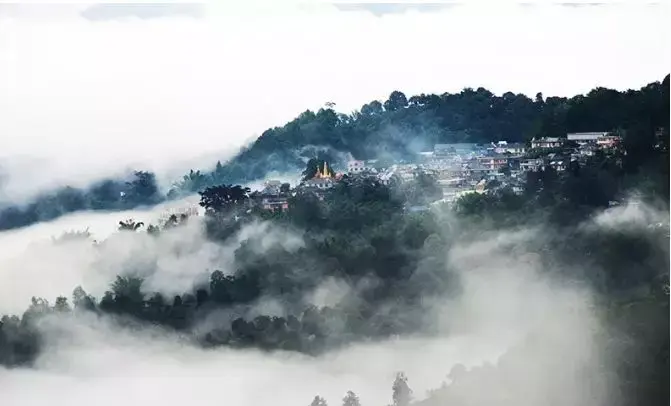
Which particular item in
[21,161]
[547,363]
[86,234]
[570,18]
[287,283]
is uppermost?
[570,18]

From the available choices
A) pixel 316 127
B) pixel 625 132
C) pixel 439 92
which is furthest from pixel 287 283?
pixel 625 132

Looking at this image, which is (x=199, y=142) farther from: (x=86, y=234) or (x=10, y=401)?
(x=10, y=401)

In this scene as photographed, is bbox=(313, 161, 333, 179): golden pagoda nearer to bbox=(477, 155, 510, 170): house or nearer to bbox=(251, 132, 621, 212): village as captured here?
bbox=(251, 132, 621, 212): village

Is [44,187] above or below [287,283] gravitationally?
above

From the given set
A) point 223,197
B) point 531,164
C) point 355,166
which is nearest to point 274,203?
point 223,197

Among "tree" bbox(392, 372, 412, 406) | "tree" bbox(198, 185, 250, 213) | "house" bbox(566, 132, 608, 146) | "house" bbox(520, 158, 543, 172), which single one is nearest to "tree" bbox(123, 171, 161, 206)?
"tree" bbox(198, 185, 250, 213)

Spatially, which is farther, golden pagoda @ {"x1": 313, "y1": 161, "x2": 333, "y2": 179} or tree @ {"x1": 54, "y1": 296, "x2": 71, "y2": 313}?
golden pagoda @ {"x1": 313, "y1": 161, "x2": 333, "y2": 179}

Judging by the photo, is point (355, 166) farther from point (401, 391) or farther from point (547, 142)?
point (401, 391)
